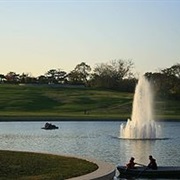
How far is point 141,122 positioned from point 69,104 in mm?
64939

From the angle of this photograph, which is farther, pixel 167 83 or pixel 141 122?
pixel 167 83

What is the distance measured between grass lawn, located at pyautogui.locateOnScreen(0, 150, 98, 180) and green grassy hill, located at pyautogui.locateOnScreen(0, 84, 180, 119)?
216 feet

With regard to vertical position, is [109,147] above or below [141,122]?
below

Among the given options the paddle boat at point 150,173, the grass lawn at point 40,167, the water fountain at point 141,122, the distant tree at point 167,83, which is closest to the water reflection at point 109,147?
the water fountain at point 141,122

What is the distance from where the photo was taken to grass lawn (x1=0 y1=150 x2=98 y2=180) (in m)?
19.5

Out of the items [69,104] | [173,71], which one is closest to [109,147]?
[69,104]

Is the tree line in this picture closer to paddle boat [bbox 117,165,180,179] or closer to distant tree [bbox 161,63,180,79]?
distant tree [bbox 161,63,180,79]

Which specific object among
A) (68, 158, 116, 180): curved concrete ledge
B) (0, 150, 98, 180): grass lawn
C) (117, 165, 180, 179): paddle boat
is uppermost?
(68, 158, 116, 180): curved concrete ledge

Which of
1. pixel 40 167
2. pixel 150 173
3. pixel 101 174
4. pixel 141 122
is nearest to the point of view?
pixel 101 174

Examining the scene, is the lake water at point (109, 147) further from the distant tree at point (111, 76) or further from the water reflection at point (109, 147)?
the distant tree at point (111, 76)

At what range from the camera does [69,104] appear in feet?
405

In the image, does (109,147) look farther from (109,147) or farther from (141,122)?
(141,122)

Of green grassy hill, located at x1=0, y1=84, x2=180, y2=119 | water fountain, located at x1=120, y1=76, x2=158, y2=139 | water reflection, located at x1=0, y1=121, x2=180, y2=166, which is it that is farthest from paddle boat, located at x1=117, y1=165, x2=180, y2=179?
green grassy hill, located at x1=0, y1=84, x2=180, y2=119

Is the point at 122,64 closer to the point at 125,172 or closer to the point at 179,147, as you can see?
the point at 179,147
